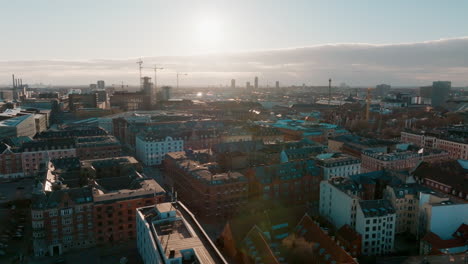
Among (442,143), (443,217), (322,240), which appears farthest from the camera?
(442,143)

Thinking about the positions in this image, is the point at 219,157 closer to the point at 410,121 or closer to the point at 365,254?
the point at 365,254

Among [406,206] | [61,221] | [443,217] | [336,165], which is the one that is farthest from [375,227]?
Answer: [61,221]

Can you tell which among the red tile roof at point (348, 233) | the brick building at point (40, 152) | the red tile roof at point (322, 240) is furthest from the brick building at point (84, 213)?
the brick building at point (40, 152)

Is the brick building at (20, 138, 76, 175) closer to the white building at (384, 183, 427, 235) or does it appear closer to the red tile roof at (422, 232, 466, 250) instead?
the white building at (384, 183, 427, 235)

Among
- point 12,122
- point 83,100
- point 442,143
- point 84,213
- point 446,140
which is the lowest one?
point 84,213

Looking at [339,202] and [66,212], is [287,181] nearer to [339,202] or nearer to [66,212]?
[339,202]

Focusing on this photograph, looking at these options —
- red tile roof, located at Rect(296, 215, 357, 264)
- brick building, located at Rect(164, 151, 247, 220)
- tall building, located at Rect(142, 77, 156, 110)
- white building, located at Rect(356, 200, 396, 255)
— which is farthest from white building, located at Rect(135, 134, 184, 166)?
tall building, located at Rect(142, 77, 156, 110)

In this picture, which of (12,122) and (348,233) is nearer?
(348,233)
